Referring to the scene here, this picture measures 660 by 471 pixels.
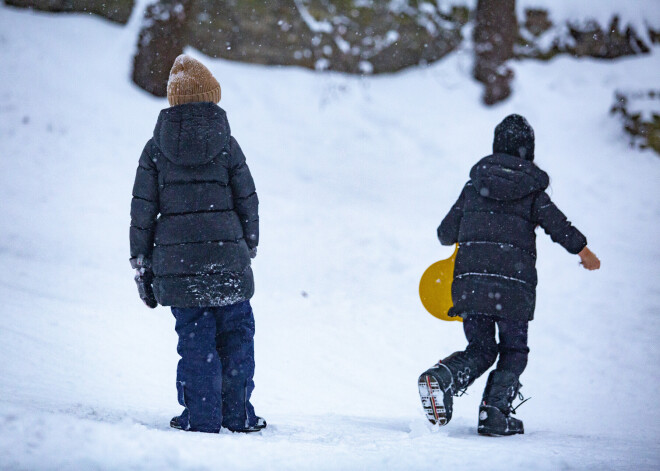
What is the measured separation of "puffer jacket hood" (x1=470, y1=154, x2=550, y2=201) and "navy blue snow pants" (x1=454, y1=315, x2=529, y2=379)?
611 millimetres

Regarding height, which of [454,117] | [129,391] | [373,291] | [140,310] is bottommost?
[129,391]

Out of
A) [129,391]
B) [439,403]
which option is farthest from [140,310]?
[439,403]

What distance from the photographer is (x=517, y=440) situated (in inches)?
117

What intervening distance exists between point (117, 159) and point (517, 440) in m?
5.09

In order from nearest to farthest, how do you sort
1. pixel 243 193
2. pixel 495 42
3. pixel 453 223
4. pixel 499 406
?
pixel 243 193 → pixel 499 406 → pixel 453 223 → pixel 495 42

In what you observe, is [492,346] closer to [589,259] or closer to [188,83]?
[589,259]

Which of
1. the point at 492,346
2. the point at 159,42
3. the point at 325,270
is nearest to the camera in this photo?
the point at 492,346

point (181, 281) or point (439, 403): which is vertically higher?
point (181, 281)

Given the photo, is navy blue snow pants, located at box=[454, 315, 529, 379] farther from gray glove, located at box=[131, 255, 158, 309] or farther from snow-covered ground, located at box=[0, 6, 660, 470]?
gray glove, located at box=[131, 255, 158, 309]

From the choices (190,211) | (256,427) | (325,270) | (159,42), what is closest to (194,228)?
(190,211)

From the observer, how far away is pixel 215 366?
9.13ft

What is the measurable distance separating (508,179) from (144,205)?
1.70m

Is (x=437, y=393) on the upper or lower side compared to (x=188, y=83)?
lower

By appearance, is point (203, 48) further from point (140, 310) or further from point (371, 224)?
point (140, 310)
